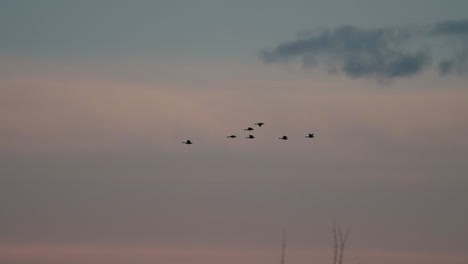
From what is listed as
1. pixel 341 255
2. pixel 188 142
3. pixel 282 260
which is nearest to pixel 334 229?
pixel 341 255

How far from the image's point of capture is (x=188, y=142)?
387 ft

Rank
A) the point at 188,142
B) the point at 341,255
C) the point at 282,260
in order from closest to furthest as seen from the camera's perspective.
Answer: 1. the point at 282,260
2. the point at 341,255
3. the point at 188,142

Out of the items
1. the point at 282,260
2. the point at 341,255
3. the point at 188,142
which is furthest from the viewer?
the point at 188,142

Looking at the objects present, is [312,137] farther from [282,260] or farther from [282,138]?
[282,260]

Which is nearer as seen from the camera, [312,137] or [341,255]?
[341,255]

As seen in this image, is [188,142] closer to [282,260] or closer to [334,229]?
[334,229]

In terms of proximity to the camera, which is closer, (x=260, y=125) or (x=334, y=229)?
(x=334, y=229)

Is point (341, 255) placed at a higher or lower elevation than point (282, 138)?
lower

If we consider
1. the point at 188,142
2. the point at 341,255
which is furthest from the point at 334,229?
the point at 188,142

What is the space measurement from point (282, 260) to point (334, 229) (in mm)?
10864

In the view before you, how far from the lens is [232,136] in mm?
124438

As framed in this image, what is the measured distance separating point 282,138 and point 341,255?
181ft

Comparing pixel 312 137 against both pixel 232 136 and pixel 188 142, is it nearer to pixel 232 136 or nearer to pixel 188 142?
pixel 232 136

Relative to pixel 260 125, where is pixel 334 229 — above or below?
below
